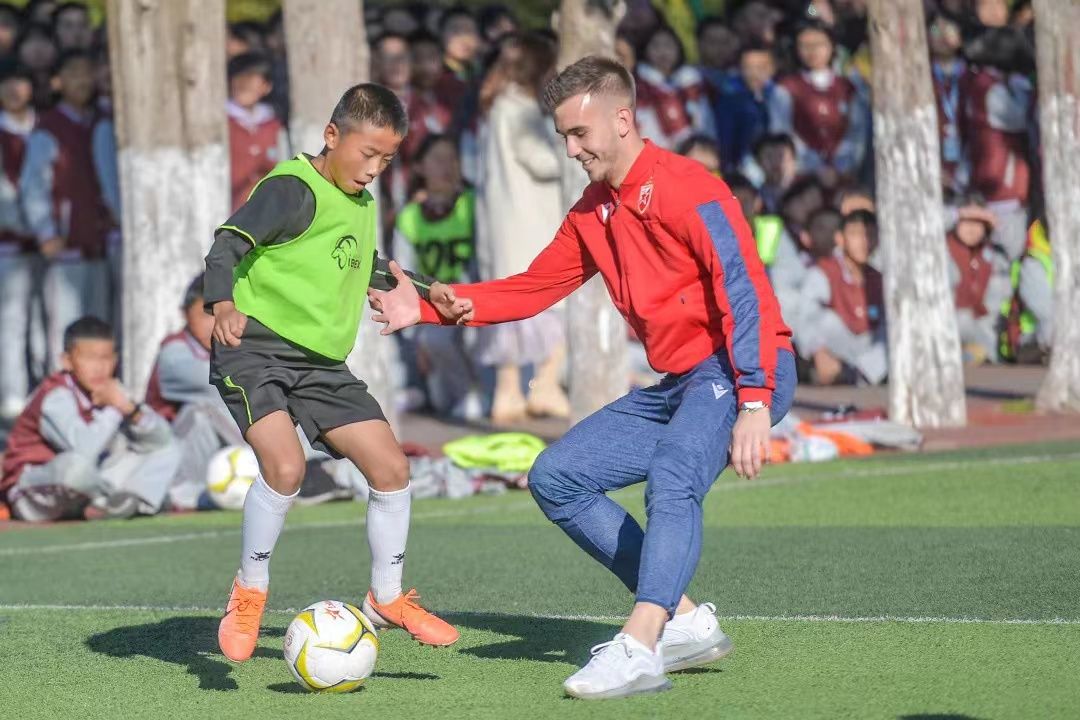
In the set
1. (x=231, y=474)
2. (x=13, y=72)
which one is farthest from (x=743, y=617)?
(x=13, y=72)

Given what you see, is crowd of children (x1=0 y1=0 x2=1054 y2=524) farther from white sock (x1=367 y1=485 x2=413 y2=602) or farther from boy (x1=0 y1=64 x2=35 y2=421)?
white sock (x1=367 y1=485 x2=413 y2=602)

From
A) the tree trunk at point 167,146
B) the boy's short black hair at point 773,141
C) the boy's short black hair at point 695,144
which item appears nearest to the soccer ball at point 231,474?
the tree trunk at point 167,146

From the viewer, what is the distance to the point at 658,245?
6.17 meters

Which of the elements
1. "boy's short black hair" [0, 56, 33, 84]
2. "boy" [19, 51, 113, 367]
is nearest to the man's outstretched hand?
"boy" [19, 51, 113, 367]

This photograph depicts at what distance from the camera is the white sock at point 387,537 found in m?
6.86

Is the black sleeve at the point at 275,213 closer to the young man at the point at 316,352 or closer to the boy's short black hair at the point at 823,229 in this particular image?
the young man at the point at 316,352

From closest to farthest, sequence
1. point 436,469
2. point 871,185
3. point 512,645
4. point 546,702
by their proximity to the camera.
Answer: point 546,702 < point 512,645 < point 436,469 < point 871,185

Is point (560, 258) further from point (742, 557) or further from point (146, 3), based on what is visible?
point (146, 3)

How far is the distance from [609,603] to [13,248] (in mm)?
10624

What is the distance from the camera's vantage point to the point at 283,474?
668 cm

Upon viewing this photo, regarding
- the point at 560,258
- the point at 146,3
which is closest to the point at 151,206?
the point at 146,3

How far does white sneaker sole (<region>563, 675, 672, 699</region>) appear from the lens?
571 cm

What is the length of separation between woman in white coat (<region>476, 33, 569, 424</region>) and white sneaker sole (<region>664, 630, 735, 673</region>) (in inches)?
361

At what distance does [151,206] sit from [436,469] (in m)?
2.77
